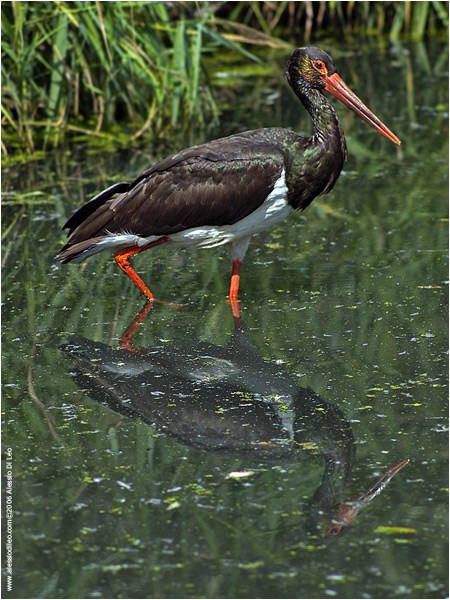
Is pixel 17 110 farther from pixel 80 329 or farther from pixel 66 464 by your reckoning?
pixel 66 464

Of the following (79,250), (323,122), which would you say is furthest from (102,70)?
(323,122)

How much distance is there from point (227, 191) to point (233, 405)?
1374mm

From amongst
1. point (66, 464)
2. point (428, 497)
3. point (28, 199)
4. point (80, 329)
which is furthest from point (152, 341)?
point (28, 199)

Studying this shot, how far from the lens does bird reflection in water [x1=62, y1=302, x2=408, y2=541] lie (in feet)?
11.5

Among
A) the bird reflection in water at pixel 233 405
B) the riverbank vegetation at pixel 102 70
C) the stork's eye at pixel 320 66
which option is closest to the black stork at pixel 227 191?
the stork's eye at pixel 320 66

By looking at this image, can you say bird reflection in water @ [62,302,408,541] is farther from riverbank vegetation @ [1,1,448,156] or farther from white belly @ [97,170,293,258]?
riverbank vegetation @ [1,1,448,156]

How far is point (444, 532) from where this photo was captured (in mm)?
3156

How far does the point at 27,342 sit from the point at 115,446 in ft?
4.22

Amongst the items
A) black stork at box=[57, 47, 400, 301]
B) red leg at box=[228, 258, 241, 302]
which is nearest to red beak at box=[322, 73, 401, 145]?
black stork at box=[57, 47, 400, 301]

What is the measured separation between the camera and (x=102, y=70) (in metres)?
8.29

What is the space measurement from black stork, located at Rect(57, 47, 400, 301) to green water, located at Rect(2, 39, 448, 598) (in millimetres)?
331

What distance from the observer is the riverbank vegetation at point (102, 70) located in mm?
7527

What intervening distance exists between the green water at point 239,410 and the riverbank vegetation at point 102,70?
1133mm

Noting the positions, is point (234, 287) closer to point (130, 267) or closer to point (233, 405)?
point (130, 267)
